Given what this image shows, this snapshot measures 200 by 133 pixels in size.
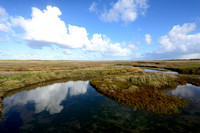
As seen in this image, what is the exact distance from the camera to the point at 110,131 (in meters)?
10.1

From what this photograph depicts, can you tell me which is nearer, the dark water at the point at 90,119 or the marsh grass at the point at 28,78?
the dark water at the point at 90,119

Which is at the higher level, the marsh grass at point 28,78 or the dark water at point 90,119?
the marsh grass at point 28,78

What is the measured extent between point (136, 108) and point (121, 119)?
3.40 m

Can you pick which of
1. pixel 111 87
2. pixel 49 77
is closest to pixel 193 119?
pixel 111 87

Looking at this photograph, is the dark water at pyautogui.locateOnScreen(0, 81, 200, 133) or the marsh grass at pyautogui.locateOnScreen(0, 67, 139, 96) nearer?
the dark water at pyautogui.locateOnScreen(0, 81, 200, 133)

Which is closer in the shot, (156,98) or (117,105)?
(117,105)

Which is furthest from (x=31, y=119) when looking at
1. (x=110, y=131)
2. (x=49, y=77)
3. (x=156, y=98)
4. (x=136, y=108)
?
(x=49, y=77)

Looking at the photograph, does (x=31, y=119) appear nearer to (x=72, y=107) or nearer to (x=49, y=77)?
(x=72, y=107)

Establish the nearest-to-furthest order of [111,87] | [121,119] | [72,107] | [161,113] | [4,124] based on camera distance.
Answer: [4,124], [121,119], [161,113], [72,107], [111,87]

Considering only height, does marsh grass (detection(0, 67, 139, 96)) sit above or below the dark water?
above

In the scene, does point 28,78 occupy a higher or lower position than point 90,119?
higher

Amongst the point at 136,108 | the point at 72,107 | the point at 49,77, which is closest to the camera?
the point at 136,108

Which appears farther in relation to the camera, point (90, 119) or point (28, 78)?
point (28, 78)

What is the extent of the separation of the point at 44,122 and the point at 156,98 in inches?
669
